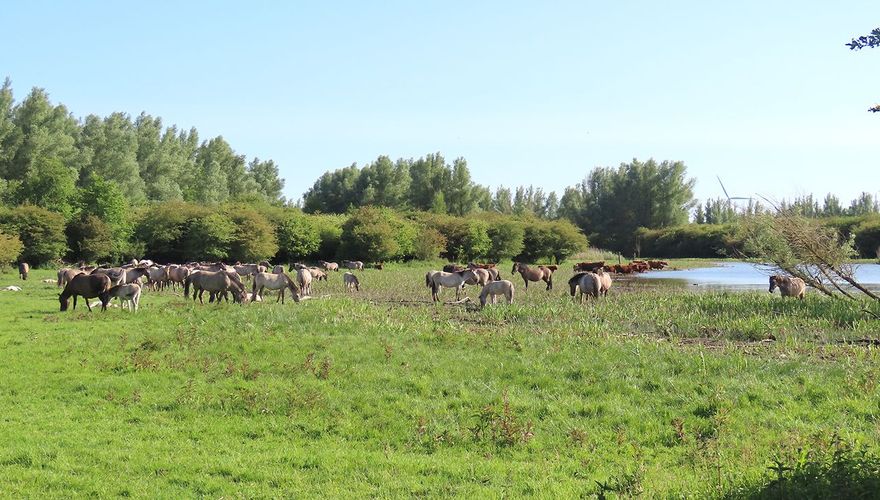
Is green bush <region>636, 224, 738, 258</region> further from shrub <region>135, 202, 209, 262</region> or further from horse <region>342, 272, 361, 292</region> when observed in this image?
horse <region>342, 272, 361, 292</region>

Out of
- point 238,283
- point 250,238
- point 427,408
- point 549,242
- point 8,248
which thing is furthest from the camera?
point 549,242

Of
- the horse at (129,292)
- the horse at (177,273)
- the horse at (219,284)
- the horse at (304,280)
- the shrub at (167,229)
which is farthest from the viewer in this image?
the shrub at (167,229)

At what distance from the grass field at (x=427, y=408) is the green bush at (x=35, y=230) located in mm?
32243

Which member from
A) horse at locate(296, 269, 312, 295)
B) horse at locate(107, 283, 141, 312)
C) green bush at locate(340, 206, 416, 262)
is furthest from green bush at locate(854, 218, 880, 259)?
horse at locate(107, 283, 141, 312)

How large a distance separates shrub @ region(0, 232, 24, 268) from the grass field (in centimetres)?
2613

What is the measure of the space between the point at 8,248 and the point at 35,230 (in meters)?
6.03

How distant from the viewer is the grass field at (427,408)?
7609 mm

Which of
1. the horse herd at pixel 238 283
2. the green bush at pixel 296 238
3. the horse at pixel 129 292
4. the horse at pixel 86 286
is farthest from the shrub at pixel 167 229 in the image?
the horse at pixel 129 292

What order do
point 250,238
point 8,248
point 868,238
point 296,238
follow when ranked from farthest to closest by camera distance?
point 868,238 < point 296,238 < point 250,238 < point 8,248

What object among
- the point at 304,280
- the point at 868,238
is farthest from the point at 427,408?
the point at 868,238

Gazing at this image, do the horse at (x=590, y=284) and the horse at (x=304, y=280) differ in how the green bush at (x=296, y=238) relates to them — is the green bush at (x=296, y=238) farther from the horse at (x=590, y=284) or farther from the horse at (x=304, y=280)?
the horse at (x=590, y=284)

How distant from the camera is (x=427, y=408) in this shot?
421 inches

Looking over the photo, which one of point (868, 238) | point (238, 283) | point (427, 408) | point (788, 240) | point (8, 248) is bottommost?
point (427, 408)

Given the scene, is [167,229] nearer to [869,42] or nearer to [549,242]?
[549,242]
